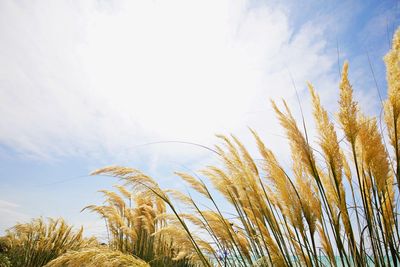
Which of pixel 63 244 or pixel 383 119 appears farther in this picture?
pixel 63 244

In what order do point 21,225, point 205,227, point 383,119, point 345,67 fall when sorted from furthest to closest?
point 21,225
point 205,227
point 383,119
point 345,67

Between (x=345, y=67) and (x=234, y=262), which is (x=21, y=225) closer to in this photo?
(x=234, y=262)

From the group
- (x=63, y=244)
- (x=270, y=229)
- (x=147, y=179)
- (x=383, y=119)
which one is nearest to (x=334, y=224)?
(x=270, y=229)

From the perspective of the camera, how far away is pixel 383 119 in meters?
1.99

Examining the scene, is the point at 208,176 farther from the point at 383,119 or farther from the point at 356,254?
the point at 383,119

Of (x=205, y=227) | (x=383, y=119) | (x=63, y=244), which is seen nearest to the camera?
(x=383, y=119)

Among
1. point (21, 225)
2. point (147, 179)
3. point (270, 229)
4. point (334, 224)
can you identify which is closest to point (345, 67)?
point (334, 224)

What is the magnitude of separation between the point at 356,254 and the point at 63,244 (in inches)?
219

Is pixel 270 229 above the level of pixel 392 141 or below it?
below

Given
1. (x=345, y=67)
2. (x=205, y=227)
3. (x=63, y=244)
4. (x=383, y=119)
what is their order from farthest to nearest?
1. (x=63, y=244)
2. (x=205, y=227)
3. (x=383, y=119)
4. (x=345, y=67)

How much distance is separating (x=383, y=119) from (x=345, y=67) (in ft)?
1.98

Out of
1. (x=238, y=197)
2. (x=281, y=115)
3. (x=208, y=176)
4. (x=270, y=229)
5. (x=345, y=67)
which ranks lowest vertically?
(x=270, y=229)

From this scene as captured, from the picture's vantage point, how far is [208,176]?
2344 mm

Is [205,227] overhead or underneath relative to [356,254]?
overhead
